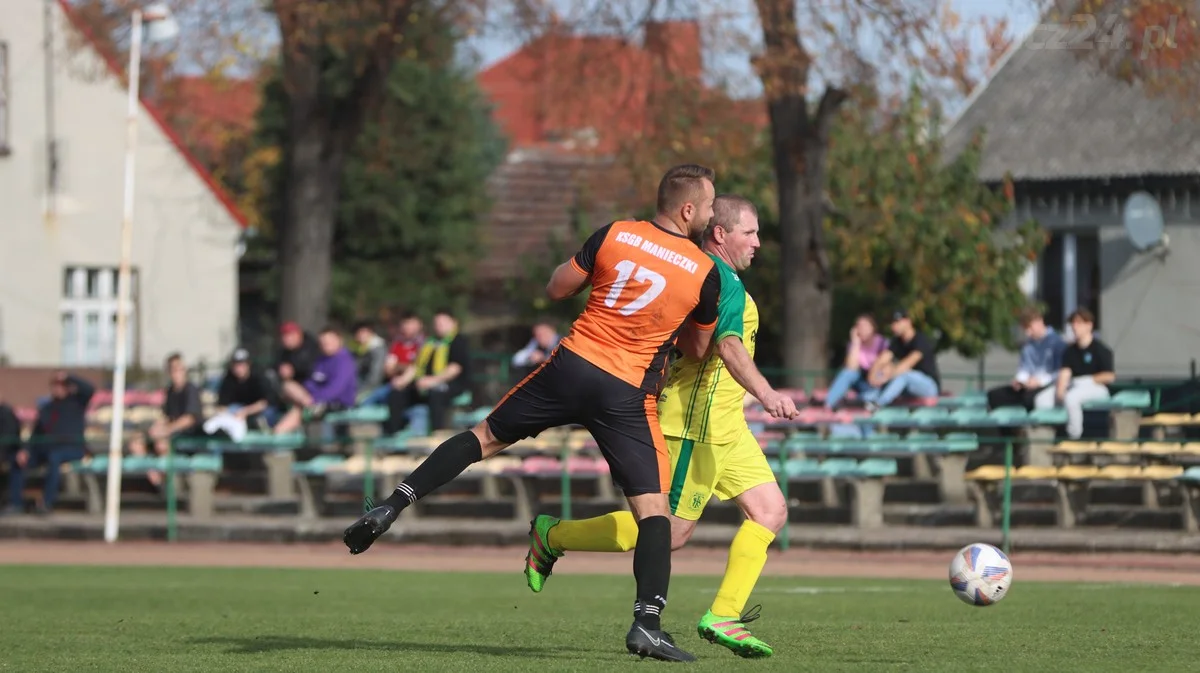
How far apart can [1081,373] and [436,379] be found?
7.07 meters

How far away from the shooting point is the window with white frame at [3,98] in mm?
34500

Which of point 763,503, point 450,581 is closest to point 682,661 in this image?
point 763,503

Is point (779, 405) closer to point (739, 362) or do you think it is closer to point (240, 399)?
point (739, 362)

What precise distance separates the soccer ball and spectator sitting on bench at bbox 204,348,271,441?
14.0 metres

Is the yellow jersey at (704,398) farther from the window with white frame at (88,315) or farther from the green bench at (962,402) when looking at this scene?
the window with white frame at (88,315)

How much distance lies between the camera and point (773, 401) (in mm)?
7727

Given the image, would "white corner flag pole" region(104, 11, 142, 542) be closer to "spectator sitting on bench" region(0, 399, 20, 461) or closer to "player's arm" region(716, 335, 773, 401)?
"spectator sitting on bench" region(0, 399, 20, 461)

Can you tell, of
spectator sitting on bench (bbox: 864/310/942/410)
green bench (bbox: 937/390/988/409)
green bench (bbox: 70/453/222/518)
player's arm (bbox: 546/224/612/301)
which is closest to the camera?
player's arm (bbox: 546/224/612/301)

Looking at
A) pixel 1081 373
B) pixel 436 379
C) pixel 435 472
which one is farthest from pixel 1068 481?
pixel 435 472

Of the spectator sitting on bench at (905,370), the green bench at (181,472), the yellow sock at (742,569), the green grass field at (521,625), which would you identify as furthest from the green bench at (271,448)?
the yellow sock at (742,569)

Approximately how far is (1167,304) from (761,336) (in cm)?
660

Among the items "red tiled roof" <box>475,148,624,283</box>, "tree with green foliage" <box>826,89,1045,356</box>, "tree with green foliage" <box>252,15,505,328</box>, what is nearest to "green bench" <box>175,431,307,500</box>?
"tree with green foliage" <box>826,89,1045,356</box>

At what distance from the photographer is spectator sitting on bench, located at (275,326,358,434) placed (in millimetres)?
21906

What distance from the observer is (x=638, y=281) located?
305 inches
